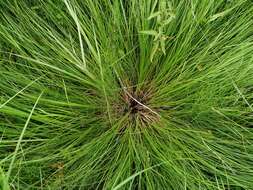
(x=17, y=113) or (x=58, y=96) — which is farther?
(x=58, y=96)

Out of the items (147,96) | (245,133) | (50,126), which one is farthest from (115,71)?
(245,133)

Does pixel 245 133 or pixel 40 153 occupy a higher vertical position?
pixel 245 133

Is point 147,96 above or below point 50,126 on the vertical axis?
above

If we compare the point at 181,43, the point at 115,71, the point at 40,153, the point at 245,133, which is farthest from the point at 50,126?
the point at 245,133

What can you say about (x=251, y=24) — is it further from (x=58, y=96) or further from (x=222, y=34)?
(x=58, y=96)

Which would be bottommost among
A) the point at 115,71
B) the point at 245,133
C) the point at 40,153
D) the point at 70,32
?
the point at 40,153

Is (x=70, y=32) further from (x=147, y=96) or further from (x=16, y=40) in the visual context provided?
(x=147, y=96)
